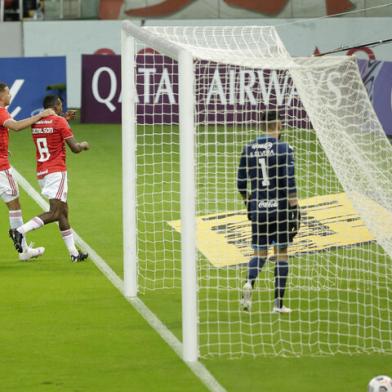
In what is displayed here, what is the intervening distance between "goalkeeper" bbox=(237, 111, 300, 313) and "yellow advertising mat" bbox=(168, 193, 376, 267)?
2.21 metres

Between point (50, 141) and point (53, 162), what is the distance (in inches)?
9.7

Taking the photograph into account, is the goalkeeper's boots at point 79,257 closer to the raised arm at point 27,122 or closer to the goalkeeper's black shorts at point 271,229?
the raised arm at point 27,122

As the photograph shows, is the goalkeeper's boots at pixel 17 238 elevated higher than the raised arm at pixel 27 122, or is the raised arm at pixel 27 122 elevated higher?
the raised arm at pixel 27 122

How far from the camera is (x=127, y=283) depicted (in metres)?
12.1

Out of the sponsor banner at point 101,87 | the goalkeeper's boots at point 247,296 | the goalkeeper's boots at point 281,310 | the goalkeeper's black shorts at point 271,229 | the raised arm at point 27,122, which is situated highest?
the raised arm at point 27,122

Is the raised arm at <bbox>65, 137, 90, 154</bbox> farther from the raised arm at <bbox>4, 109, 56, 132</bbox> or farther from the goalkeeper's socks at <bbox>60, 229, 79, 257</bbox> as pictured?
the goalkeeper's socks at <bbox>60, 229, 79, 257</bbox>

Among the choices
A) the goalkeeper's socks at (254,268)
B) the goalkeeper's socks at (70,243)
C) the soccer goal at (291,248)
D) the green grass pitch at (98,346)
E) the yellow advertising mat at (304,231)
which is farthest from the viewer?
the yellow advertising mat at (304,231)

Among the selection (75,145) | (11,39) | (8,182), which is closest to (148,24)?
(11,39)

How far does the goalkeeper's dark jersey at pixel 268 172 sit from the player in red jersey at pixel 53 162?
2937 millimetres

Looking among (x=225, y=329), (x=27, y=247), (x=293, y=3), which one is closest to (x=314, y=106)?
(x=225, y=329)

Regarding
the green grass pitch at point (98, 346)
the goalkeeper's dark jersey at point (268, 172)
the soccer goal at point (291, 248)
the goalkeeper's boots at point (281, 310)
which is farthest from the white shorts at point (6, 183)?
the goalkeeper's boots at point (281, 310)

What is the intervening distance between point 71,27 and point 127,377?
19716 millimetres

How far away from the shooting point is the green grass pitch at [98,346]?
9.17 metres

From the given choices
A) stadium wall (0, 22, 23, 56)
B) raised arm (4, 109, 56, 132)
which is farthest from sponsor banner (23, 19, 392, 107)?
raised arm (4, 109, 56, 132)
